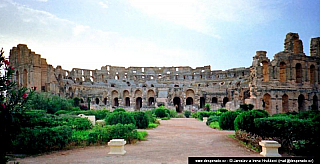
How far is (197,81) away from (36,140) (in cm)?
5010

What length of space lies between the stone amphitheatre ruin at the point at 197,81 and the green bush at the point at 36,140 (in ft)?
75.7

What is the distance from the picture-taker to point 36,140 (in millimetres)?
9016

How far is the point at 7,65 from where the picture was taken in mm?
5613

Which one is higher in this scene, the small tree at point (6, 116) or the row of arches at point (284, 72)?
the row of arches at point (284, 72)

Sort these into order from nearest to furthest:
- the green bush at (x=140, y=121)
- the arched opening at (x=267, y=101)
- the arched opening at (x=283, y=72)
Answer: the green bush at (x=140, y=121)
the arched opening at (x=267, y=101)
the arched opening at (x=283, y=72)

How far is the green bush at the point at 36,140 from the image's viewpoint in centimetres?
892

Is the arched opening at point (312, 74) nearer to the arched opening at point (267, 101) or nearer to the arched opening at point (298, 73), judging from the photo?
the arched opening at point (298, 73)

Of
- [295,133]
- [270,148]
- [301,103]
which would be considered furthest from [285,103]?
[270,148]

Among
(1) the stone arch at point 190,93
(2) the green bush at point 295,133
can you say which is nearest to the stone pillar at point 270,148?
(2) the green bush at point 295,133

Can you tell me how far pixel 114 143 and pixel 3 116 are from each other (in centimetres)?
408

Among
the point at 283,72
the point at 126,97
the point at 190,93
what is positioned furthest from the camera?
the point at 126,97

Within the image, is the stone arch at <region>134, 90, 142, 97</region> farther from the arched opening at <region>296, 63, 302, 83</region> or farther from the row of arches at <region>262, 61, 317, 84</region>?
the arched opening at <region>296, 63, 302, 83</region>

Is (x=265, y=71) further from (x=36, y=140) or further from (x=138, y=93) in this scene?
(x=36, y=140)

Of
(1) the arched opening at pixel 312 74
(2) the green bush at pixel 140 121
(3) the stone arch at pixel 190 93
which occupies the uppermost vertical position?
(1) the arched opening at pixel 312 74
